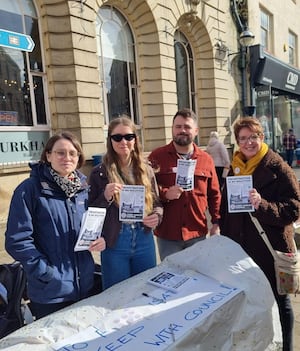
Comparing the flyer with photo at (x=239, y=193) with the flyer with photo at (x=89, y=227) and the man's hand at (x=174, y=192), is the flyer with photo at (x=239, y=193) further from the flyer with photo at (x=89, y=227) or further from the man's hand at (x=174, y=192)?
the flyer with photo at (x=89, y=227)

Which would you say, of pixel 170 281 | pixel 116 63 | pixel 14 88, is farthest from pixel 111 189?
pixel 116 63

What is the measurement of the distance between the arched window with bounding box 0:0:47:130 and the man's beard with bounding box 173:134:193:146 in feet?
16.4

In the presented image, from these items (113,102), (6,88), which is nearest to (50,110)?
(6,88)

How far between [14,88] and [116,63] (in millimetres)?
3257

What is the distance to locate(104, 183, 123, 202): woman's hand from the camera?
7.84 ft

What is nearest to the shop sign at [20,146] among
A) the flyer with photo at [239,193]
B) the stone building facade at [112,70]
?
the stone building facade at [112,70]

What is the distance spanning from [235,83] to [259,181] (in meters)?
11.8

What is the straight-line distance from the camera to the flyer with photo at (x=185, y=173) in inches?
109

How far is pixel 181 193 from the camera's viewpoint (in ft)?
9.38

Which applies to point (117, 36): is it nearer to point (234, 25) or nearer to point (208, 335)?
point (234, 25)

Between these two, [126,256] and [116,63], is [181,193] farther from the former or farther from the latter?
[116,63]

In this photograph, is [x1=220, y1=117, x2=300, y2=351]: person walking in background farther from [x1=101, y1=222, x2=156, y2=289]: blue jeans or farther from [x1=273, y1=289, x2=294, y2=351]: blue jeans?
[x1=101, y1=222, x2=156, y2=289]: blue jeans

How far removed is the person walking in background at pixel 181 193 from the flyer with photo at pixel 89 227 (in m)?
0.84

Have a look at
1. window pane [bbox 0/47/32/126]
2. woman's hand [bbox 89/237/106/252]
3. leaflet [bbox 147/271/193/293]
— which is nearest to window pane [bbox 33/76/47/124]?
window pane [bbox 0/47/32/126]
